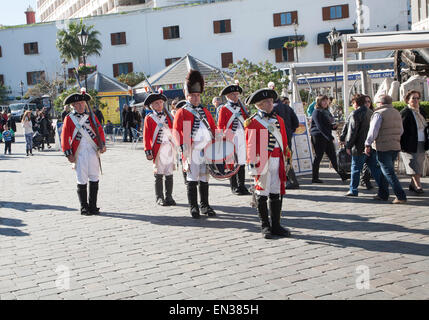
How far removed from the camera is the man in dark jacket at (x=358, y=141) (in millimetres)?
9766

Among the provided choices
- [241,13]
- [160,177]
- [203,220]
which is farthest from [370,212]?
[241,13]

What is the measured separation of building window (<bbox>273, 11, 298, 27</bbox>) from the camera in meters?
49.2

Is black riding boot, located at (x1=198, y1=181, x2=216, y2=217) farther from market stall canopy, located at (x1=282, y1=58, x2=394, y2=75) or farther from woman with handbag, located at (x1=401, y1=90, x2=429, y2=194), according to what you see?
market stall canopy, located at (x1=282, y1=58, x2=394, y2=75)

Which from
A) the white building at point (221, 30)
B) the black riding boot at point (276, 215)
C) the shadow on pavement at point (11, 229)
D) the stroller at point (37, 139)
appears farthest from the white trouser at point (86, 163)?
the white building at point (221, 30)

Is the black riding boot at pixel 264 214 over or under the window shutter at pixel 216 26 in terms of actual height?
under

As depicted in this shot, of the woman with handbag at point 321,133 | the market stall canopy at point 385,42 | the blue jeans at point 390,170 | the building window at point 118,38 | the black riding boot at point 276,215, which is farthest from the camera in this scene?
the building window at point 118,38

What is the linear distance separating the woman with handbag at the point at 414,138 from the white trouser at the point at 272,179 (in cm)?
341

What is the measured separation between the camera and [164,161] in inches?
388

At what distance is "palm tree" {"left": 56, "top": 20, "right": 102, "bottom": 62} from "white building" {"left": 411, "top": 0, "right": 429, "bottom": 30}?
2850 centimetres

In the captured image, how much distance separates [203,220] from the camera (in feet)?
27.9

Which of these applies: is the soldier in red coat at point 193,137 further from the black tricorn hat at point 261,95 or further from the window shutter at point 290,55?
the window shutter at point 290,55

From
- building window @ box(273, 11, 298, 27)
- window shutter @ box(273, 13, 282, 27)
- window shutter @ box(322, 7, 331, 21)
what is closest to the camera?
window shutter @ box(322, 7, 331, 21)

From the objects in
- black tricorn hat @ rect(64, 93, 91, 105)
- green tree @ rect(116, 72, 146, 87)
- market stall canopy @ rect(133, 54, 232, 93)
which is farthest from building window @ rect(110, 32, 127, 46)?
black tricorn hat @ rect(64, 93, 91, 105)

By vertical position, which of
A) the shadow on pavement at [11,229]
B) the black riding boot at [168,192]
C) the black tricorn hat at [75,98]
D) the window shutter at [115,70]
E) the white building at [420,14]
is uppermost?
the white building at [420,14]
